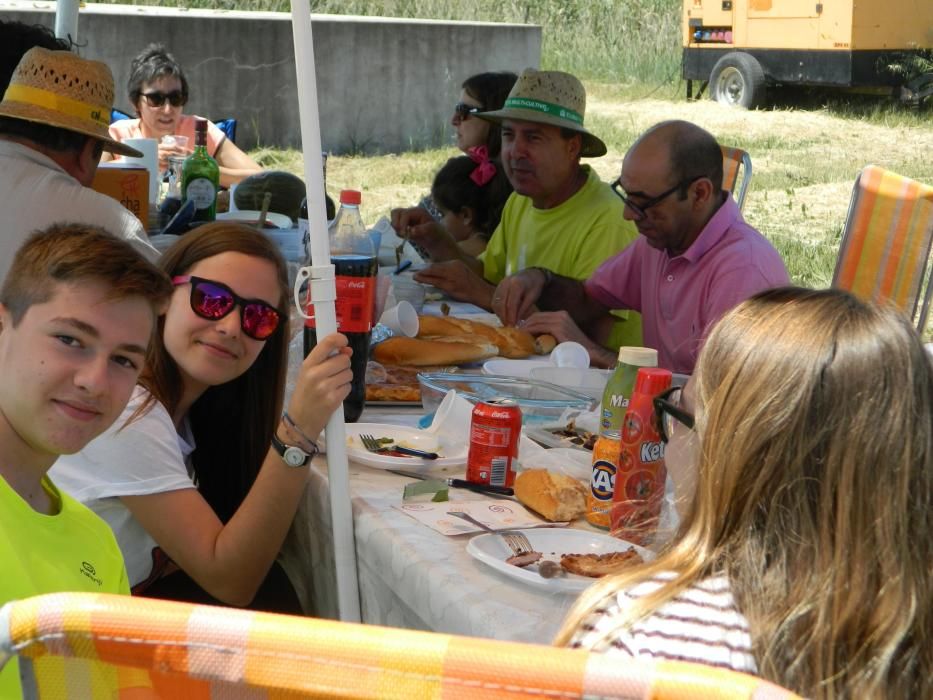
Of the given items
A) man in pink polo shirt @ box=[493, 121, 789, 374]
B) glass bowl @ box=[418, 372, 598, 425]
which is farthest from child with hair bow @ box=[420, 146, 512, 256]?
glass bowl @ box=[418, 372, 598, 425]

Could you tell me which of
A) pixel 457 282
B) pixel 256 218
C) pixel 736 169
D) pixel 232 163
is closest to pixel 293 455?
pixel 457 282

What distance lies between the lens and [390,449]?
7.88 ft

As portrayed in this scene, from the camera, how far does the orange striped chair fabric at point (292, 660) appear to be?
711mm

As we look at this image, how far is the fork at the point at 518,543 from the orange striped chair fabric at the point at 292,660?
3.28 feet

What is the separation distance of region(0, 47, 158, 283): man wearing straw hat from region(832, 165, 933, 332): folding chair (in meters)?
2.59

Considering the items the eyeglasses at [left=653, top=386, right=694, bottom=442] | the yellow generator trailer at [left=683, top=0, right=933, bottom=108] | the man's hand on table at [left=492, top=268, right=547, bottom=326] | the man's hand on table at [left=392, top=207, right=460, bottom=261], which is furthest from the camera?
the yellow generator trailer at [left=683, top=0, right=933, bottom=108]

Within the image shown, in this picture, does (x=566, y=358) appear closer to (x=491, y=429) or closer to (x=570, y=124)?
(x=491, y=429)

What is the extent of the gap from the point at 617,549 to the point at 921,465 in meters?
0.74

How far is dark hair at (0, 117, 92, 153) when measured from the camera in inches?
139

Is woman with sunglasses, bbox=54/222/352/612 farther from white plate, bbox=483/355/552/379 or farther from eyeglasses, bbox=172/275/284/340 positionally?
white plate, bbox=483/355/552/379

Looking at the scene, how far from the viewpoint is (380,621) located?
6.83 feet

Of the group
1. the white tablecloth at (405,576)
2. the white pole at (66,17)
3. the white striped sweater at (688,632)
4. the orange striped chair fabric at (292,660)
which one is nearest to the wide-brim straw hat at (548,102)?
the white pole at (66,17)

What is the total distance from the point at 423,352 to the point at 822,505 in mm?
1982

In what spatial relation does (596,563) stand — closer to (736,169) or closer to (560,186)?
(560,186)
